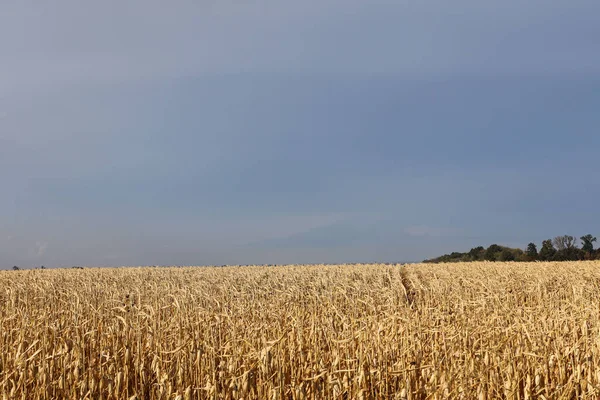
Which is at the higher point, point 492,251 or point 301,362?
point 492,251

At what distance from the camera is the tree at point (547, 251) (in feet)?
180

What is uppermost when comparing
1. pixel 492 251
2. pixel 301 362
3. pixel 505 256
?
pixel 492 251

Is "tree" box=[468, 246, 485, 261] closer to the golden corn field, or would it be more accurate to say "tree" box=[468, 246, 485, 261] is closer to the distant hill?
the distant hill

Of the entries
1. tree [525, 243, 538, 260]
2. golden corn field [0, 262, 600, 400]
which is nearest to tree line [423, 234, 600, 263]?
tree [525, 243, 538, 260]

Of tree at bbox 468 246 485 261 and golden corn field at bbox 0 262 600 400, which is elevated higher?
tree at bbox 468 246 485 261

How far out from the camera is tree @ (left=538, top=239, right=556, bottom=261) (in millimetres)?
54750

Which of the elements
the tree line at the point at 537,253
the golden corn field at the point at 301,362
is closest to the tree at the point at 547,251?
the tree line at the point at 537,253

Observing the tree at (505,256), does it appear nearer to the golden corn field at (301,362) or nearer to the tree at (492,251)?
the tree at (492,251)

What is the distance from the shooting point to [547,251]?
184 feet

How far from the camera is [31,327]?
882 cm

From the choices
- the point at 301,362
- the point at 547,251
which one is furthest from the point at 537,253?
the point at 301,362

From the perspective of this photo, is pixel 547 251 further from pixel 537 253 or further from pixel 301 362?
pixel 301 362

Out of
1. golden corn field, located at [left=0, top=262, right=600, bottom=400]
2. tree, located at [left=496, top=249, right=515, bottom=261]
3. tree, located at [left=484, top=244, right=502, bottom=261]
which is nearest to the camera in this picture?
golden corn field, located at [left=0, top=262, right=600, bottom=400]

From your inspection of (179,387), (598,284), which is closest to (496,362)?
(179,387)
